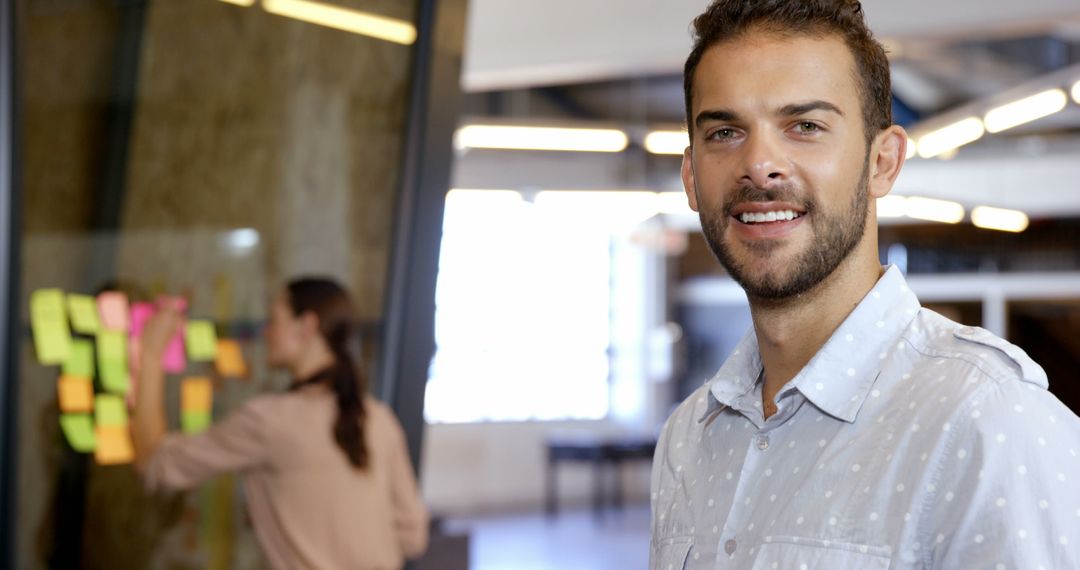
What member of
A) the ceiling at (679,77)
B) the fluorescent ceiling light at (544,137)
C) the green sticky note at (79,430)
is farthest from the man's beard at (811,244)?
the fluorescent ceiling light at (544,137)

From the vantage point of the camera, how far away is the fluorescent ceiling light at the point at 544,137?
6.18 metres

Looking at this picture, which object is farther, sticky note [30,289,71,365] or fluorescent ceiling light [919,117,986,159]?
fluorescent ceiling light [919,117,986,159]

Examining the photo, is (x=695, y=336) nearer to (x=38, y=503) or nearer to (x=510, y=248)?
(x=510, y=248)

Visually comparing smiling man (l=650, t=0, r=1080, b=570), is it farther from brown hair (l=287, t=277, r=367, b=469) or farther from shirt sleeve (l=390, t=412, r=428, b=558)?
shirt sleeve (l=390, t=412, r=428, b=558)

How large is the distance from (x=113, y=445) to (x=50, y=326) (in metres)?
0.38

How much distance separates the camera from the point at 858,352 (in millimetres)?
1223

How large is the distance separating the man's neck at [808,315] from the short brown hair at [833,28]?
6.2 inches

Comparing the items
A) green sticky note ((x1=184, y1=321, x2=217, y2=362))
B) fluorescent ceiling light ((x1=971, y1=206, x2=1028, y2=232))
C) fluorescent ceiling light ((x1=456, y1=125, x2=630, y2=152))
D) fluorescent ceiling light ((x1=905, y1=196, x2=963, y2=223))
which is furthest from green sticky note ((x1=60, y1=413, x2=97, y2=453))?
fluorescent ceiling light ((x1=971, y1=206, x2=1028, y2=232))

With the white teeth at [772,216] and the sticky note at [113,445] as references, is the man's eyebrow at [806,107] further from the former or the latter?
the sticky note at [113,445]

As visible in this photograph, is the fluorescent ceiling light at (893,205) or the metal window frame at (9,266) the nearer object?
the metal window frame at (9,266)

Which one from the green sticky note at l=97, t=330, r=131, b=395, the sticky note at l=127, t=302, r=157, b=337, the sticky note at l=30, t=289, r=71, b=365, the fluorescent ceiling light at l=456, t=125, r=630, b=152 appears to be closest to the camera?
the sticky note at l=30, t=289, r=71, b=365

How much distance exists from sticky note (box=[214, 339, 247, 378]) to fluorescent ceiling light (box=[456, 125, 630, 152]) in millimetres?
2909

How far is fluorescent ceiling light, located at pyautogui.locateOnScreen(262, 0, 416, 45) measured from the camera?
11.8 feet

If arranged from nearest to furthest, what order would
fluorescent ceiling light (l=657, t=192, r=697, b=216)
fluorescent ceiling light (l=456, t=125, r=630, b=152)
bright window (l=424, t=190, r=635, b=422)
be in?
fluorescent ceiling light (l=456, t=125, r=630, b=152), fluorescent ceiling light (l=657, t=192, r=697, b=216), bright window (l=424, t=190, r=635, b=422)
